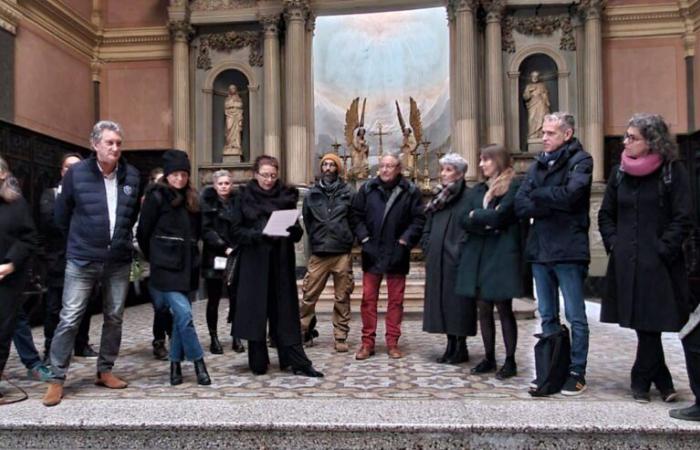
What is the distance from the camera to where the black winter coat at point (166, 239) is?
426cm

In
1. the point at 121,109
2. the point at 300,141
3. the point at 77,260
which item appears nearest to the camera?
the point at 77,260

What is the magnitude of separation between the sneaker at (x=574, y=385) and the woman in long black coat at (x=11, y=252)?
11.0 feet

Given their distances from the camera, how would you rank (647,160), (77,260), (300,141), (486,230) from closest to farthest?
(647,160), (77,260), (486,230), (300,141)

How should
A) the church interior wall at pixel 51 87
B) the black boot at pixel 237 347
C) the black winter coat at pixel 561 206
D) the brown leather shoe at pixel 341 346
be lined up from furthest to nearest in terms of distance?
the church interior wall at pixel 51 87 < the black boot at pixel 237 347 < the brown leather shoe at pixel 341 346 < the black winter coat at pixel 561 206

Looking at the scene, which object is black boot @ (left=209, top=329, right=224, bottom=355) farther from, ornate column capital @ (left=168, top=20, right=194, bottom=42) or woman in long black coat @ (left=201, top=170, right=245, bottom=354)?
ornate column capital @ (left=168, top=20, right=194, bottom=42)

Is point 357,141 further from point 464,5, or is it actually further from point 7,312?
point 7,312

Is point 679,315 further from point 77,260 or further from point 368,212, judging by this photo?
point 77,260

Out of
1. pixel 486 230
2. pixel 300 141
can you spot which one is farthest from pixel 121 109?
pixel 486 230

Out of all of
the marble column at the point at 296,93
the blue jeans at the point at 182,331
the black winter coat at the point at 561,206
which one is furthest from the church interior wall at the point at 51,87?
the black winter coat at the point at 561,206

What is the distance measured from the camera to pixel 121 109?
13.8m

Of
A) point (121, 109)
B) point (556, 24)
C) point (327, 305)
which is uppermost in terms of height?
point (556, 24)

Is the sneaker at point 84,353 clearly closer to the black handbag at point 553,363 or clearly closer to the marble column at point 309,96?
the black handbag at point 553,363

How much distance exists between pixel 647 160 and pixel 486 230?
123cm

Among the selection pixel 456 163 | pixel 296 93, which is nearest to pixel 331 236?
pixel 456 163
